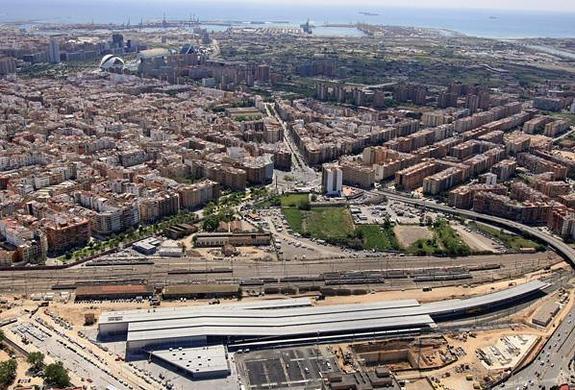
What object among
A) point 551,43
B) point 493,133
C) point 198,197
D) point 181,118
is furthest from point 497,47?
point 198,197

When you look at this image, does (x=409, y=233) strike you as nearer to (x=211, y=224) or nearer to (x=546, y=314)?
(x=546, y=314)

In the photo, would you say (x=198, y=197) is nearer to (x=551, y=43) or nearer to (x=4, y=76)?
(x=4, y=76)

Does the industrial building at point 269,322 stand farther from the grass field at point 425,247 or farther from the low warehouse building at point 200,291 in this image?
the grass field at point 425,247

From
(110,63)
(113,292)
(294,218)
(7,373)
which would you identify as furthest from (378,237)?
(110,63)

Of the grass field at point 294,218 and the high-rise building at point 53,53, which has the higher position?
the high-rise building at point 53,53

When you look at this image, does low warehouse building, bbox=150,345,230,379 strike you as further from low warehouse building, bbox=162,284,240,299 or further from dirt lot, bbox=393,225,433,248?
dirt lot, bbox=393,225,433,248

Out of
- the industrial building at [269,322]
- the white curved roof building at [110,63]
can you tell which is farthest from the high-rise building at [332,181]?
the white curved roof building at [110,63]

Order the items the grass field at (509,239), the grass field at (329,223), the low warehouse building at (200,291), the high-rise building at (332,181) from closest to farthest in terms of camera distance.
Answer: the low warehouse building at (200,291), the grass field at (509,239), the grass field at (329,223), the high-rise building at (332,181)
